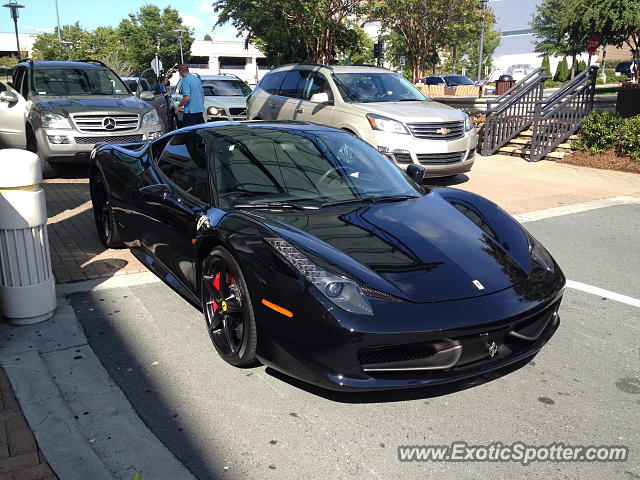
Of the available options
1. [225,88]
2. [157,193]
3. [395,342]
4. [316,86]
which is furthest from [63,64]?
[395,342]

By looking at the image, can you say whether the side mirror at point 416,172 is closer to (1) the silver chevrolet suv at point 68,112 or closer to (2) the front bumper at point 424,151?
(2) the front bumper at point 424,151

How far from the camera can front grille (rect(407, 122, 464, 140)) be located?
925 centimetres

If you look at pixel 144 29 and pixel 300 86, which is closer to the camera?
pixel 300 86

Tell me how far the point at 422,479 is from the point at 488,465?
0.34 metres

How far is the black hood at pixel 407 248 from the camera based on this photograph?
10.2 ft

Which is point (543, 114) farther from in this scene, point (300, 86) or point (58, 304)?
point (58, 304)

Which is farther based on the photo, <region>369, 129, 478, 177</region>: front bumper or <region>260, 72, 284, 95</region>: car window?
<region>260, 72, 284, 95</region>: car window

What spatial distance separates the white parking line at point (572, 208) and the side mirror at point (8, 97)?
7770 millimetres

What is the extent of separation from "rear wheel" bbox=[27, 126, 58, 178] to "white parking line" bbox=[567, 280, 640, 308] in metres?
7.80

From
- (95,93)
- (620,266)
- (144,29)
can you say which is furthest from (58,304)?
(144,29)

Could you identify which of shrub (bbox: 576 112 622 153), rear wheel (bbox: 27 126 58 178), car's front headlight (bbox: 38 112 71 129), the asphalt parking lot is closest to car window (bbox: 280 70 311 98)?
car's front headlight (bbox: 38 112 71 129)

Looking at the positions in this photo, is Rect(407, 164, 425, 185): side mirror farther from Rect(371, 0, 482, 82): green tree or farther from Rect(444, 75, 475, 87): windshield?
Rect(444, 75, 475, 87): windshield

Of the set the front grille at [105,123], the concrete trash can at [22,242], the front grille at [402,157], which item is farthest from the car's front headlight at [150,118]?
the concrete trash can at [22,242]

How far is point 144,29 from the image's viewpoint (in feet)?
218
